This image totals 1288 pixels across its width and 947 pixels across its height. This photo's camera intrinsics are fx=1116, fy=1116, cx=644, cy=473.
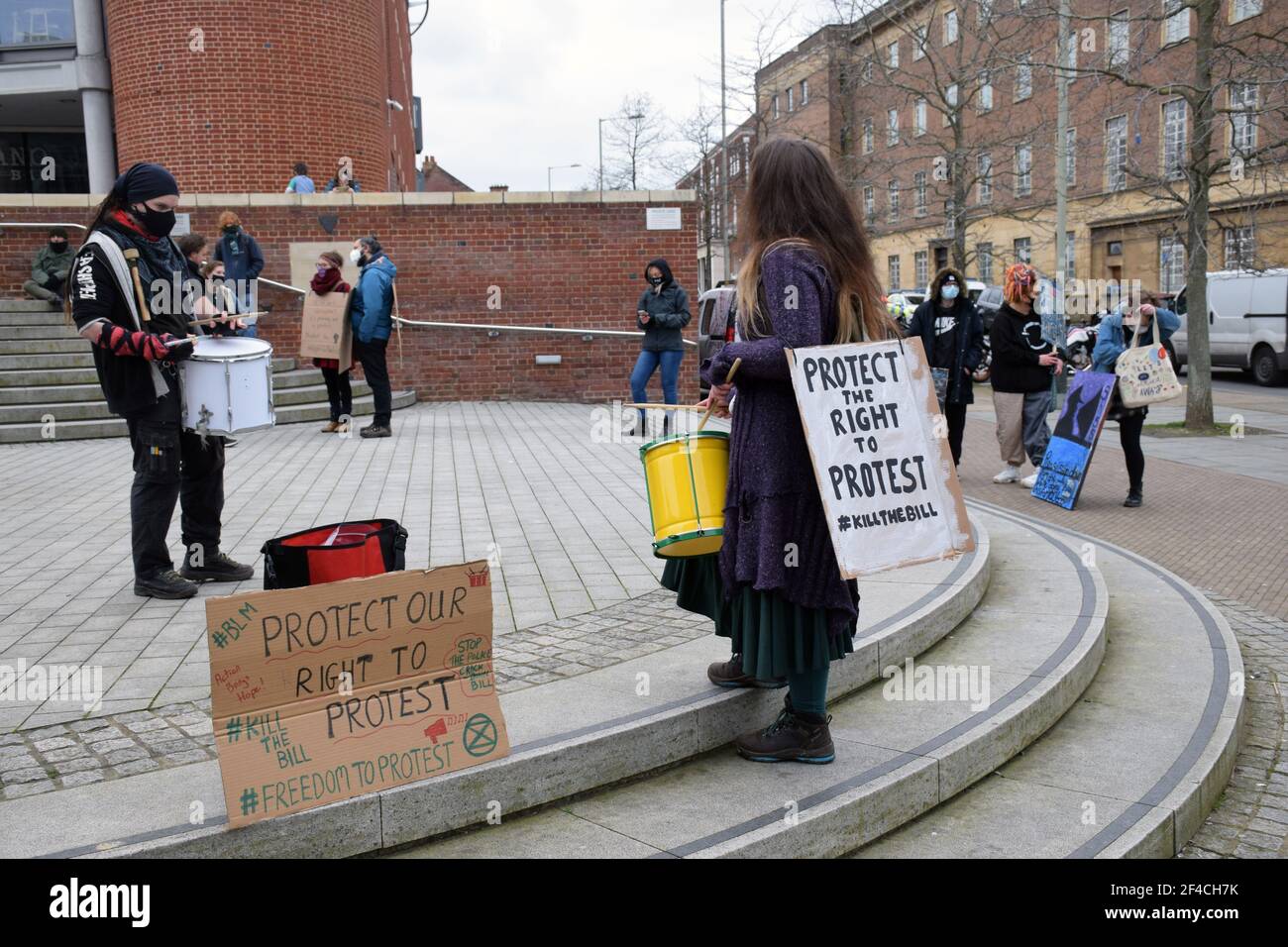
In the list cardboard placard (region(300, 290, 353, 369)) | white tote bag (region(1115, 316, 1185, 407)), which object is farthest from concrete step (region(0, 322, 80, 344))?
white tote bag (region(1115, 316, 1185, 407))

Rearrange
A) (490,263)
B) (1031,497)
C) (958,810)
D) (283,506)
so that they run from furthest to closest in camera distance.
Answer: (490,263)
(1031,497)
(283,506)
(958,810)

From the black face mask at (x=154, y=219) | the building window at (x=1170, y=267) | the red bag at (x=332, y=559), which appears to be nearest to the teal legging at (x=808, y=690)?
the red bag at (x=332, y=559)

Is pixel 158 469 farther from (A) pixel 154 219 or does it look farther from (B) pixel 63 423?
(B) pixel 63 423

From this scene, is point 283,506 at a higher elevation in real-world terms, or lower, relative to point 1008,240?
lower

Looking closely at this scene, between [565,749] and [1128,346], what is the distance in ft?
25.7

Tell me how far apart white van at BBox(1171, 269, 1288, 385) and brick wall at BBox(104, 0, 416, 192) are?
16843 mm

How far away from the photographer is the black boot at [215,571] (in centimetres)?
588

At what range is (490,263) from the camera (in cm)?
1739

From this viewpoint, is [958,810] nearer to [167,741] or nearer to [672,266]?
[167,741]

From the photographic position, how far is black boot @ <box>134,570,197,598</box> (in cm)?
551
